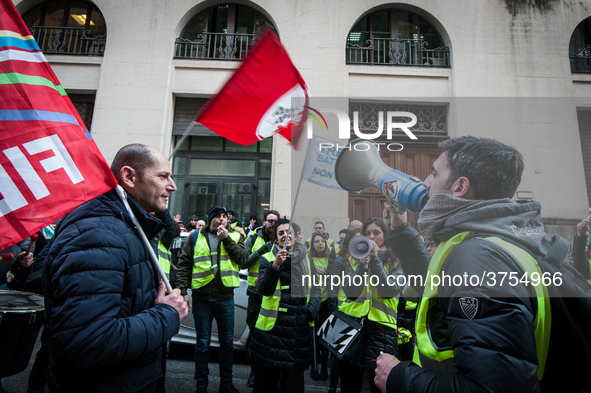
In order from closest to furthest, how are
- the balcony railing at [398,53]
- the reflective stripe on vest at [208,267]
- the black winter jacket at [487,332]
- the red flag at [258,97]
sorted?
the black winter jacket at [487,332]
the red flag at [258,97]
the reflective stripe on vest at [208,267]
the balcony railing at [398,53]

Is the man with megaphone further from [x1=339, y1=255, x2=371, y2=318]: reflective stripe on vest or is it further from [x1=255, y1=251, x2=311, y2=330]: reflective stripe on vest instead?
[x1=339, y1=255, x2=371, y2=318]: reflective stripe on vest

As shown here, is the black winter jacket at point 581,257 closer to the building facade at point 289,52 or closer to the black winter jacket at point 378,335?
the black winter jacket at point 378,335

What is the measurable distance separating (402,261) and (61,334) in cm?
155

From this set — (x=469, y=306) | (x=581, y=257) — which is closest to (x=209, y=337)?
(x=469, y=306)

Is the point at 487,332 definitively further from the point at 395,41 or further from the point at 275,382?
the point at 395,41

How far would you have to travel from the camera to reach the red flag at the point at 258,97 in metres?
2.92

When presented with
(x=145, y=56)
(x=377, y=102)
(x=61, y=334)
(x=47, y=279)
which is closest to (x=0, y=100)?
(x=47, y=279)

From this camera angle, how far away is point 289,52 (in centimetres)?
1000

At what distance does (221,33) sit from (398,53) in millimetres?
5843

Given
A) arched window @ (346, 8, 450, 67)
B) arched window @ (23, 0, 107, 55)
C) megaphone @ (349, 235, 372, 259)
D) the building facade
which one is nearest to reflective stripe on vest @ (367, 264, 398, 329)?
megaphone @ (349, 235, 372, 259)

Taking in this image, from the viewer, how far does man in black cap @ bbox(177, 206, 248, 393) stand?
3.94 meters

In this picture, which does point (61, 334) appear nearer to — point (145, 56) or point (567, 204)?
point (567, 204)

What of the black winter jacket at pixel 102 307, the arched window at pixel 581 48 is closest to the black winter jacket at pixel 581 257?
the black winter jacket at pixel 102 307

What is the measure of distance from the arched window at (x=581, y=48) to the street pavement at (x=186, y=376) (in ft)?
40.3
